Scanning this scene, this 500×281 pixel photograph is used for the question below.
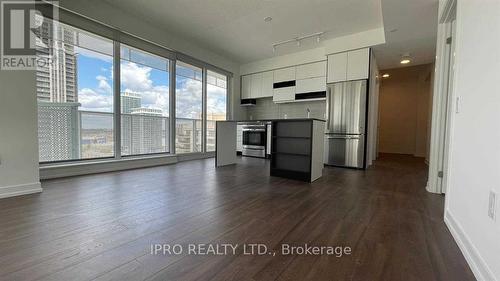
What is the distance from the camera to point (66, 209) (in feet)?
6.59

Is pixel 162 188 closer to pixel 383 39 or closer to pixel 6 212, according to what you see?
pixel 6 212

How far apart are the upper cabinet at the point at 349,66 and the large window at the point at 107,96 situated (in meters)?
3.30

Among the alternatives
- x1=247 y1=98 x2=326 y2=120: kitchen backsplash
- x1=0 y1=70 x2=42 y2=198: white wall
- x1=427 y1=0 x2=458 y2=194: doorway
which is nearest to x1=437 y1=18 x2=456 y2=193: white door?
x1=427 y1=0 x2=458 y2=194: doorway

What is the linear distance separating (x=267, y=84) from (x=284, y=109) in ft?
3.00

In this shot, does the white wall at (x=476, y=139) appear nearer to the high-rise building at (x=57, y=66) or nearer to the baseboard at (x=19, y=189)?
the baseboard at (x=19, y=189)

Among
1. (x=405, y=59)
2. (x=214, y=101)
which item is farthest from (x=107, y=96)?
(x=405, y=59)

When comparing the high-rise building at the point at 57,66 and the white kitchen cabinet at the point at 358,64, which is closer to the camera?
the high-rise building at the point at 57,66

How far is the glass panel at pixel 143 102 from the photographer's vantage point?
4.17 meters

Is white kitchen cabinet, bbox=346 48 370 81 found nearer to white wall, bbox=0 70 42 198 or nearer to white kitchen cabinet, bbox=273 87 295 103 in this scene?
white kitchen cabinet, bbox=273 87 295 103

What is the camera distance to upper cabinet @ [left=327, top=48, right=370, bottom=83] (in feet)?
14.4

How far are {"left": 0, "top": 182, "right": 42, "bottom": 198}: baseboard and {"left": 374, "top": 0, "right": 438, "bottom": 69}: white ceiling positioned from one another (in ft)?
16.7

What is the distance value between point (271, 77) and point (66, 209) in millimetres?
5496

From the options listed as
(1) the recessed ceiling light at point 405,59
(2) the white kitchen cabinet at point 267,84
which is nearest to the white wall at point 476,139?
(1) the recessed ceiling light at point 405,59

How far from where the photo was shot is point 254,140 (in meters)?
6.24
